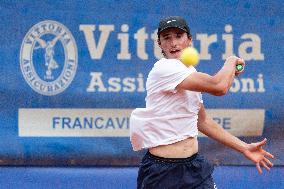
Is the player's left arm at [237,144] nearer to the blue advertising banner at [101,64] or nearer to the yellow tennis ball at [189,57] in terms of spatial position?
the yellow tennis ball at [189,57]

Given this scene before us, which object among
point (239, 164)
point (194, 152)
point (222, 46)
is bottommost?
point (239, 164)

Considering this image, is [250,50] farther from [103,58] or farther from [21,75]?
[21,75]

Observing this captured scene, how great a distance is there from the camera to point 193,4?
6.19m

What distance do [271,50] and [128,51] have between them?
1.07m

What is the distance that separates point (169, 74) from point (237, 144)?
1.92 feet

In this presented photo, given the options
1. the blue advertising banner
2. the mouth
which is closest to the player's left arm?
the mouth

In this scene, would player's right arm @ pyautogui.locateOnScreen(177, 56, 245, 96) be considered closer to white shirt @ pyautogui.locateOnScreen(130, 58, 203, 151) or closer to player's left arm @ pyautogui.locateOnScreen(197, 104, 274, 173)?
white shirt @ pyautogui.locateOnScreen(130, 58, 203, 151)

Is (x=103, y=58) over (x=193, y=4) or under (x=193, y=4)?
under

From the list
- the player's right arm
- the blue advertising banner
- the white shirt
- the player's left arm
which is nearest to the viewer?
the player's right arm

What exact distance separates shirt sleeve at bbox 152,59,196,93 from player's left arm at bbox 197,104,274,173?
1.32 ft

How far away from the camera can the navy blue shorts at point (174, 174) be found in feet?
13.0

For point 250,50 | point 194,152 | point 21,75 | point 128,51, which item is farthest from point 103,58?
point 194,152

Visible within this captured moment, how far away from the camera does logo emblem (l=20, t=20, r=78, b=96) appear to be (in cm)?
619

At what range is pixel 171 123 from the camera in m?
3.92
